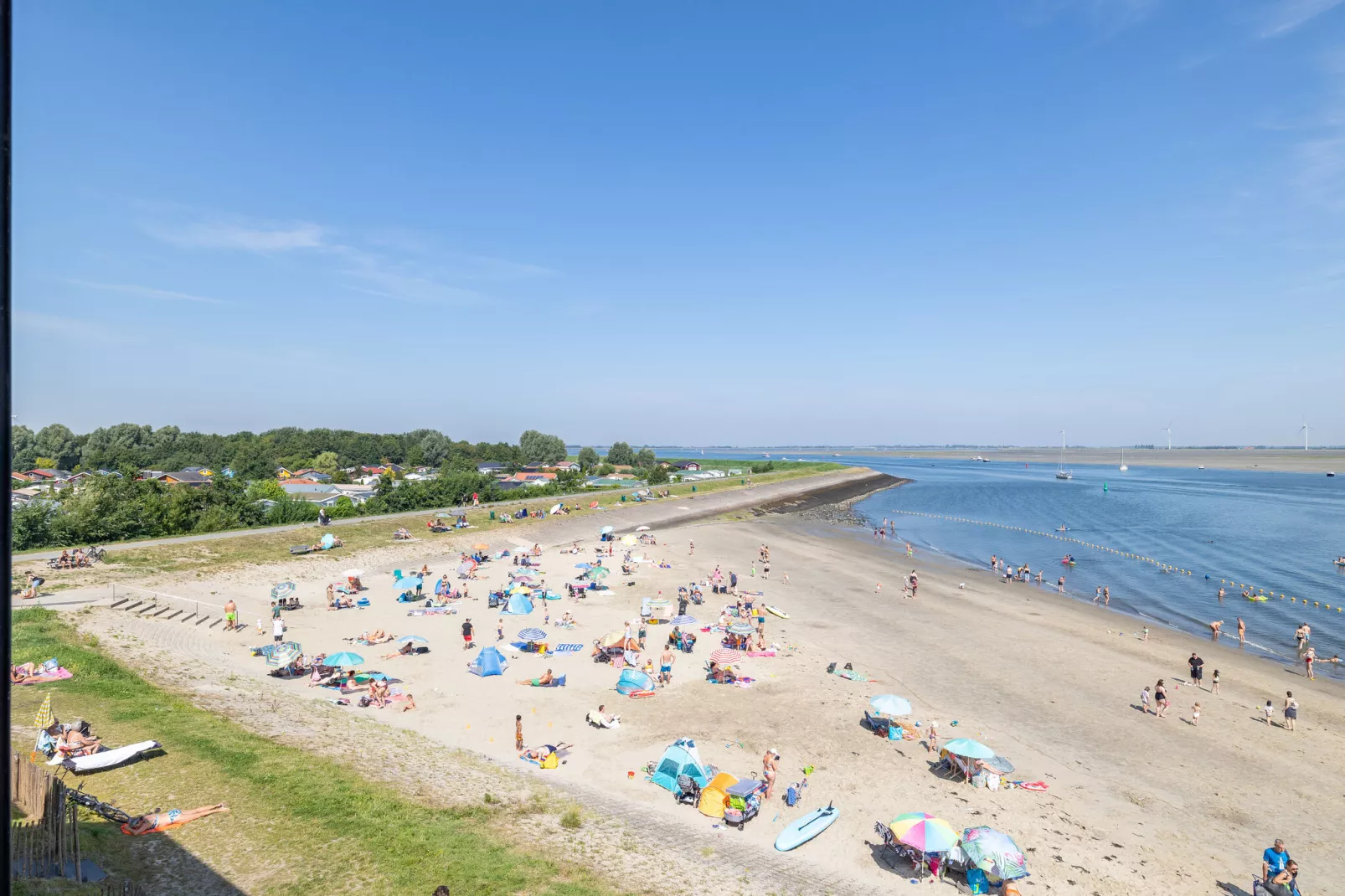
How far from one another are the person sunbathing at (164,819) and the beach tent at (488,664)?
11.4 meters

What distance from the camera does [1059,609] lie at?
37.9 meters

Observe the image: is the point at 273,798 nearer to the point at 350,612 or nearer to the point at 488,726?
the point at 488,726

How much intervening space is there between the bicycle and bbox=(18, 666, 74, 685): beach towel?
31.3 ft

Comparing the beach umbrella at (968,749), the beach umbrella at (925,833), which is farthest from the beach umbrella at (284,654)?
the beach umbrella at (968,749)

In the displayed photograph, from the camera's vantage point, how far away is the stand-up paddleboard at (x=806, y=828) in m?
14.3

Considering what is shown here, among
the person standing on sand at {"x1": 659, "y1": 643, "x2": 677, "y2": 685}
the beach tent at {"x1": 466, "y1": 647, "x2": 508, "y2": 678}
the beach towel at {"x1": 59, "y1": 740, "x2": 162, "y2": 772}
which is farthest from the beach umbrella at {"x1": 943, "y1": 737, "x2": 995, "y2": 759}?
the beach towel at {"x1": 59, "y1": 740, "x2": 162, "y2": 772}

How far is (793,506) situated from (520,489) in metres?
37.2

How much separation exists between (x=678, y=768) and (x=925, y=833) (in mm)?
5744

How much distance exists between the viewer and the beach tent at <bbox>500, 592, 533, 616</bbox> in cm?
3247

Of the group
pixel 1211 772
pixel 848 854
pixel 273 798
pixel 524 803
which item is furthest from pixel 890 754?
pixel 273 798

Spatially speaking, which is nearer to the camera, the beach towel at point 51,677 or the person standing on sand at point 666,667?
the beach towel at point 51,677

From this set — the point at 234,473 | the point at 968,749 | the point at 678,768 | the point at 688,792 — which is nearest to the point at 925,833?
the point at 968,749

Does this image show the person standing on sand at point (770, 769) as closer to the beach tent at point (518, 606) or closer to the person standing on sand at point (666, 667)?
the person standing on sand at point (666, 667)

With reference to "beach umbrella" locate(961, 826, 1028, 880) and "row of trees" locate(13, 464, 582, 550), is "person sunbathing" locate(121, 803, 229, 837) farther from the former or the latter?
"row of trees" locate(13, 464, 582, 550)
